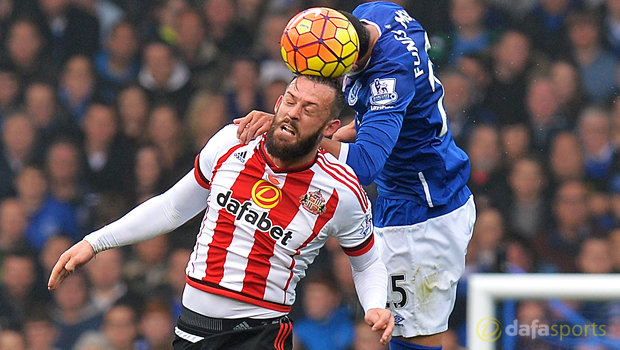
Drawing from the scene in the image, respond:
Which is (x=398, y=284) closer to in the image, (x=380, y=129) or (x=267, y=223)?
(x=380, y=129)

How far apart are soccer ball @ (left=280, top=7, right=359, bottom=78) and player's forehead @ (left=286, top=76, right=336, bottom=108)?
0.12 metres

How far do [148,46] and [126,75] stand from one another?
0.29 m

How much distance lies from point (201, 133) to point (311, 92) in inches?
135

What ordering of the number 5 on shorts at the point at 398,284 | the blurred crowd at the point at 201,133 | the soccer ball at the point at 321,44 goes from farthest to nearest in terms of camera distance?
the blurred crowd at the point at 201,133
the number 5 on shorts at the point at 398,284
the soccer ball at the point at 321,44

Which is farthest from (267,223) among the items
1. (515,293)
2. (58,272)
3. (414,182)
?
(414,182)

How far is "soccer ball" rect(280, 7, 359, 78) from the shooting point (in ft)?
10.4

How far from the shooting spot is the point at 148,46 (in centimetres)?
650

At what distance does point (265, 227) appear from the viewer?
3033 millimetres

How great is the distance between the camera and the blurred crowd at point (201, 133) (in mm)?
5727

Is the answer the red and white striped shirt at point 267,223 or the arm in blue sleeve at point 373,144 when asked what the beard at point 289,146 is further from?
the arm in blue sleeve at point 373,144

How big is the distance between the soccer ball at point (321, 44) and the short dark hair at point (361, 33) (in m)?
0.11

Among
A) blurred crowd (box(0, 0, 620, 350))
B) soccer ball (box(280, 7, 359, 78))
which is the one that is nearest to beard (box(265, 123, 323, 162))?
soccer ball (box(280, 7, 359, 78))

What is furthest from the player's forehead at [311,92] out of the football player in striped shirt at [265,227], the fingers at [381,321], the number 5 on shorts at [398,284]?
the number 5 on shorts at [398,284]

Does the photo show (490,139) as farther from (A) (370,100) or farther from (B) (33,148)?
(B) (33,148)
